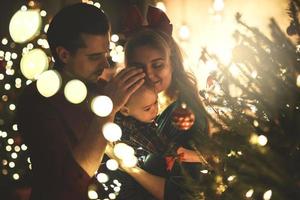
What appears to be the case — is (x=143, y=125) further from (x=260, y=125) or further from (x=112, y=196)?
(x=260, y=125)

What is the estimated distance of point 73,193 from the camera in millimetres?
1662

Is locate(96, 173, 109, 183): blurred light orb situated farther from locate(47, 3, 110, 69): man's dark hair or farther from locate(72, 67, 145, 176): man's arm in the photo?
locate(47, 3, 110, 69): man's dark hair

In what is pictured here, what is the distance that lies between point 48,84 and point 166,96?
62cm

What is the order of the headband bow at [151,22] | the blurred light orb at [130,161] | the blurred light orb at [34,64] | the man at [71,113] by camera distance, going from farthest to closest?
1. the blurred light orb at [34,64]
2. the headband bow at [151,22]
3. the blurred light orb at [130,161]
4. the man at [71,113]

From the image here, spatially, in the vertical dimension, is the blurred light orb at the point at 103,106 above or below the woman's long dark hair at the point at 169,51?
below

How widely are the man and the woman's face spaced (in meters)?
0.16

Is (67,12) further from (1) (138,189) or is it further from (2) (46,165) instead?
(1) (138,189)

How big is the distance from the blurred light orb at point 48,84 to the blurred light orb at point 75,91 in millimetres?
50

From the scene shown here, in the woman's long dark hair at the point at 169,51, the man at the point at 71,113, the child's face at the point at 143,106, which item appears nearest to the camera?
the man at the point at 71,113

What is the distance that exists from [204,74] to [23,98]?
1.74 meters

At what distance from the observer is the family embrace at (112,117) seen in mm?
1651

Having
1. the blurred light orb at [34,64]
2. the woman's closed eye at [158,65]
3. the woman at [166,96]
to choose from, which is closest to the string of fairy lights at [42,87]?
the blurred light orb at [34,64]

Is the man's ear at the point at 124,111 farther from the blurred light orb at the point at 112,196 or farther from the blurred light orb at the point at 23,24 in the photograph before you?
the blurred light orb at the point at 23,24

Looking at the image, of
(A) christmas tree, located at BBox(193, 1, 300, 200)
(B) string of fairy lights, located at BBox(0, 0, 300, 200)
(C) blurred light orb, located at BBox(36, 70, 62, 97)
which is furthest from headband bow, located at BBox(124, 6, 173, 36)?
(A) christmas tree, located at BBox(193, 1, 300, 200)
